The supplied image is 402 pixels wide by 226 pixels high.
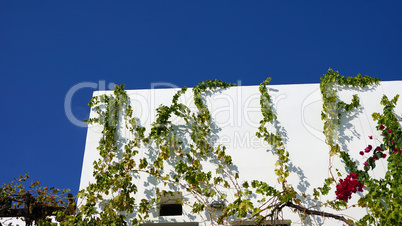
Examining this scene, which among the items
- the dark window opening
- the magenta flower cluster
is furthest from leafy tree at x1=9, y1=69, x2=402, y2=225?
the dark window opening

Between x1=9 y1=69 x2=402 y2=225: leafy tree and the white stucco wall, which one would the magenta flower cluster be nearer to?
x1=9 y1=69 x2=402 y2=225: leafy tree

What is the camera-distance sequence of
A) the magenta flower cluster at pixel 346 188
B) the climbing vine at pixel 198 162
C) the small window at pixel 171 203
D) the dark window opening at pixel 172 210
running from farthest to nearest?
1. the dark window opening at pixel 172 210
2. the small window at pixel 171 203
3. the climbing vine at pixel 198 162
4. the magenta flower cluster at pixel 346 188

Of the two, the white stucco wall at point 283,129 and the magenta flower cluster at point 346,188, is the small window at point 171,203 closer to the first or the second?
the white stucco wall at point 283,129

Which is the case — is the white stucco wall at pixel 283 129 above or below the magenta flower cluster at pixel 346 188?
above

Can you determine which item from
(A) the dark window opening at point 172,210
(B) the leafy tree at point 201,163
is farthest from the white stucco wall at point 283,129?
(A) the dark window opening at point 172,210

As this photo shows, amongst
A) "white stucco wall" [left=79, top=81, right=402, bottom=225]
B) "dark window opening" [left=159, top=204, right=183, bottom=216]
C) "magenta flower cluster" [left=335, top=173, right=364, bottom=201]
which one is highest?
"white stucco wall" [left=79, top=81, right=402, bottom=225]

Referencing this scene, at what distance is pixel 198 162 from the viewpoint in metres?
3.83

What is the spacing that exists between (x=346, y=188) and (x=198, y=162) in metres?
1.55

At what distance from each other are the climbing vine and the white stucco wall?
8cm

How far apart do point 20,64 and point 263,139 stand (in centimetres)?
396

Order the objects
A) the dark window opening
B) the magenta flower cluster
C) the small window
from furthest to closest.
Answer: the dark window opening → the small window → the magenta flower cluster

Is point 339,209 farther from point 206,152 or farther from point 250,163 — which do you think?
point 206,152

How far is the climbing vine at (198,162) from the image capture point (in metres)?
3.47

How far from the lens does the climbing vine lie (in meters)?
3.47
